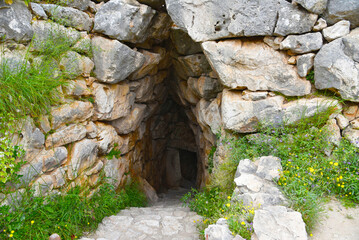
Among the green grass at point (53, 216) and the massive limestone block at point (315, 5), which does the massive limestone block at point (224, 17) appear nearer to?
the massive limestone block at point (315, 5)

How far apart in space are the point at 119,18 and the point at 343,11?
346 cm

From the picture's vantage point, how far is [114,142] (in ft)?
17.1

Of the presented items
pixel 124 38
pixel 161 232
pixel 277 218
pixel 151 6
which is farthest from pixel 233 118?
pixel 151 6

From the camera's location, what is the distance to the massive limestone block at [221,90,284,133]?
3812 millimetres

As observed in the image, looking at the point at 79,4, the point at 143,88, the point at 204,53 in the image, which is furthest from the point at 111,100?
the point at 204,53

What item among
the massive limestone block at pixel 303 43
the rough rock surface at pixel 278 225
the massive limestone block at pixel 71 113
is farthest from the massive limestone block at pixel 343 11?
the massive limestone block at pixel 71 113

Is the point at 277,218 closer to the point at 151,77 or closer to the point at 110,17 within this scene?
the point at 110,17

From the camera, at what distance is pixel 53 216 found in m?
3.23

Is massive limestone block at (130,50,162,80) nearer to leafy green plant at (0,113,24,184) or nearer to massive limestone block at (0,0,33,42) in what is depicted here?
massive limestone block at (0,0,33,42)

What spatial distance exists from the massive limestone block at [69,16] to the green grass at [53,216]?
2.72 meters

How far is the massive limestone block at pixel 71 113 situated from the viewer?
3.70 meters

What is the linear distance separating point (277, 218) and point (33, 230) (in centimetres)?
285

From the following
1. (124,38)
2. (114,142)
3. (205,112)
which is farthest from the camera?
(205,112)

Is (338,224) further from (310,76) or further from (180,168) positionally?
(180,168)
